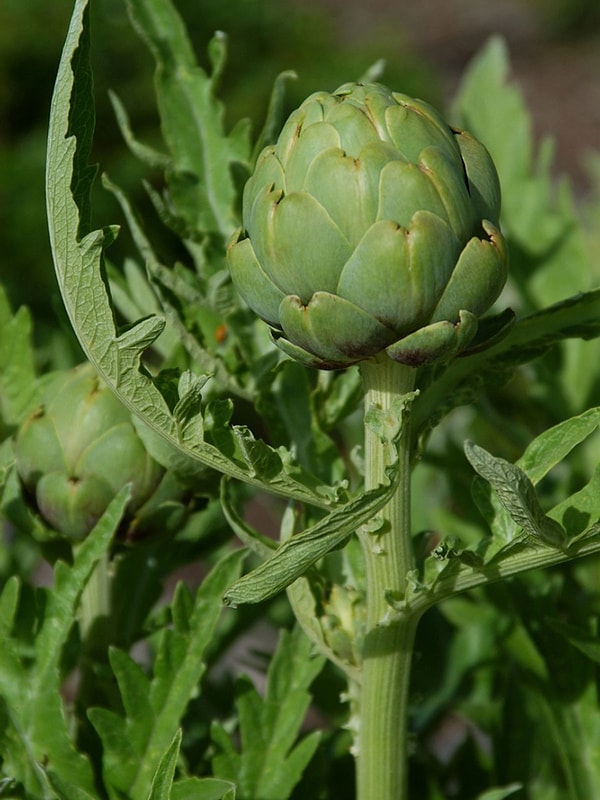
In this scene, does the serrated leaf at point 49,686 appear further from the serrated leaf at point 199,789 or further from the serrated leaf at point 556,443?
the serrated leaf at point 556,443

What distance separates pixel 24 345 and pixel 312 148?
11.0 inches

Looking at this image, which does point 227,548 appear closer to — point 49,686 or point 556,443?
point 49,686

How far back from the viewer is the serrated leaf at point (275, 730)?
0.55 metres

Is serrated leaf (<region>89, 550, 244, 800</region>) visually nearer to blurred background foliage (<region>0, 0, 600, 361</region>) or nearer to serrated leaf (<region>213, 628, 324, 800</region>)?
serrated leaf (<region>213, 628, 324, 800</region>)

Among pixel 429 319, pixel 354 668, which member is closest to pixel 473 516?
pixel 354 668

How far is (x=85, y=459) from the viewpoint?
0.54 m

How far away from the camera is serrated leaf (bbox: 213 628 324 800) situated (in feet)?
1.81

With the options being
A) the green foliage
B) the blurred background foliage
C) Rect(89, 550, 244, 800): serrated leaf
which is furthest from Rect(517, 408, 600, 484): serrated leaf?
Answer: the blurred background foliage

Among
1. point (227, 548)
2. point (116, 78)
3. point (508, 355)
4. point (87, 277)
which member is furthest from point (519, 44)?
point (87, 277)

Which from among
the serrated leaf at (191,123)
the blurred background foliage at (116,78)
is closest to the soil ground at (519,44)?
the blurred background foliage at (116,78)

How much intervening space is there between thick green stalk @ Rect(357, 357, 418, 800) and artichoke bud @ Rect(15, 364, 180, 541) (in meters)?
0.14

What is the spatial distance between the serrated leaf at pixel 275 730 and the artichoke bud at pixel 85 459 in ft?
0.36

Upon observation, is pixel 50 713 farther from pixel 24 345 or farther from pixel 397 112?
pixel 397 112

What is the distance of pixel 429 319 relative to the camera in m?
0.40
